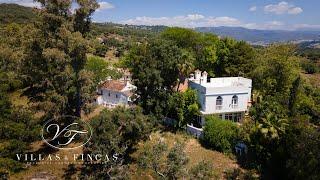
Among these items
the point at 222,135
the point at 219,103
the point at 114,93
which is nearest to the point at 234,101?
the point at 219,103

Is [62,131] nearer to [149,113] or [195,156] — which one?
[149,113]

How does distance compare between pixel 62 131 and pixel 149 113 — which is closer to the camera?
pixel 62 131

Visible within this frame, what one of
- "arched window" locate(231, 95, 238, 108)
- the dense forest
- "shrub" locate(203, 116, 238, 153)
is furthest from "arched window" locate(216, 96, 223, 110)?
"shrub" locate(203, 116, 238, 153)

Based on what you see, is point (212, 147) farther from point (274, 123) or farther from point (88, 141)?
point (88, 141)

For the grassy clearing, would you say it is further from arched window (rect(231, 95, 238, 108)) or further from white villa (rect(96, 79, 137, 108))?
white villa (rect(96, 79, 137, 108))

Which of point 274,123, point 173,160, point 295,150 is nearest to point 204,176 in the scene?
point 173,160
